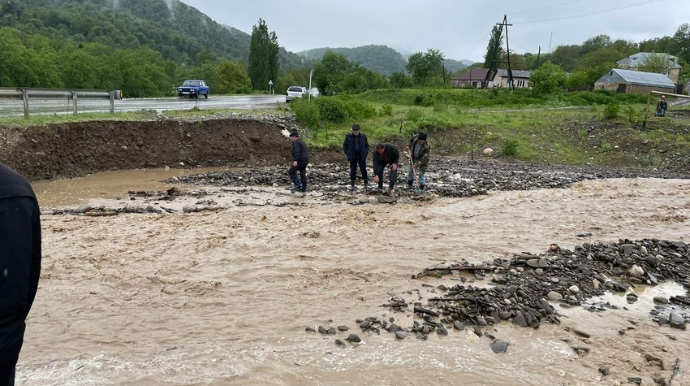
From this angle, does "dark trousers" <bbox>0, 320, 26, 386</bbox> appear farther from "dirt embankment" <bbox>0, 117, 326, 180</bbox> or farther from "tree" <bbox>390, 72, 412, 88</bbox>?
"tree" <bbox>390, 72, 412, 88</bbox>

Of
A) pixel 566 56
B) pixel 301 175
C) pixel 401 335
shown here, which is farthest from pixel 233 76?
pixel 401 335

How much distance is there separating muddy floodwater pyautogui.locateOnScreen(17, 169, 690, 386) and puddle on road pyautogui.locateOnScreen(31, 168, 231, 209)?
545mm

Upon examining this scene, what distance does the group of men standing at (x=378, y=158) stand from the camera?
1298 centimetres

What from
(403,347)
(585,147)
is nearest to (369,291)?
(403,347)

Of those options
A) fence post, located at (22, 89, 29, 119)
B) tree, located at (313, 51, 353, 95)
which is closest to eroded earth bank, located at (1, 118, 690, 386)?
fence post, located at (22, 89, 29, 119)

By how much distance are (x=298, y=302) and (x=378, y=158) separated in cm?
699

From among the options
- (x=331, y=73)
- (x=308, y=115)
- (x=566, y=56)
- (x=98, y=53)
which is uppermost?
(x=566, y=56)

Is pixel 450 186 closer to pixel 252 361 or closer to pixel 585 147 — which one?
pixel 252 361

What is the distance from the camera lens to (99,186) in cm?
1388

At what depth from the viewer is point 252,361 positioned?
512 cm

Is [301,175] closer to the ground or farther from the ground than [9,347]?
closer to the ground

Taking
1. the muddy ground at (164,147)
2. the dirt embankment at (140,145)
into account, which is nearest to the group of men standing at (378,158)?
the muddy ground at (164,147)

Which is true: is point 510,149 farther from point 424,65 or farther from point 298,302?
point 424,65

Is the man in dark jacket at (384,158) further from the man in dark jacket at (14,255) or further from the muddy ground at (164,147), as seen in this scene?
the man in dark jacket at (14,255)
